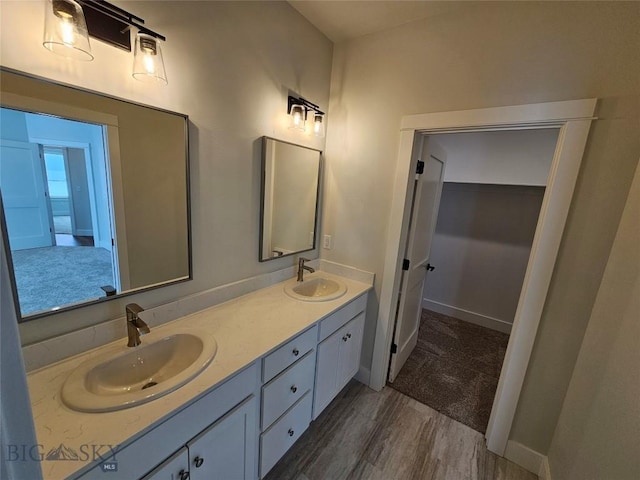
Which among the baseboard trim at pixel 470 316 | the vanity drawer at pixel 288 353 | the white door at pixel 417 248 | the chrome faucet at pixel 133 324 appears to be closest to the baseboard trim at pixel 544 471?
the white door at pixel 417 248

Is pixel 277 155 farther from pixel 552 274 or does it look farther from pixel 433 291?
pixel 433 291

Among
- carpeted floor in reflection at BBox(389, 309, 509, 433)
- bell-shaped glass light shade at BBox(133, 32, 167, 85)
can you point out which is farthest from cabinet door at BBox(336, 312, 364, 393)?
bell-shaped glass light shade at BBox(133, 32, 167, 85)

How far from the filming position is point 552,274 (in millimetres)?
1477

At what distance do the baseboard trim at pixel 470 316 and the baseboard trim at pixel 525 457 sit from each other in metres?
1.76

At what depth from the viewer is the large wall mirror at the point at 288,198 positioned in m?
1.79

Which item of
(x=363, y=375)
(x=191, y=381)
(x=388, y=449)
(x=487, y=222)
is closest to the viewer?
(x=191, y=381)

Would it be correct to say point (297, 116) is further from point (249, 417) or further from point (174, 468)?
point (174, 468)

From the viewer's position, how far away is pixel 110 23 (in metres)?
1.02

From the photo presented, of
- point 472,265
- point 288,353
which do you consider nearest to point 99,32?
point 288,353

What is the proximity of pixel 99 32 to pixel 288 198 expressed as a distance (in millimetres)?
1232

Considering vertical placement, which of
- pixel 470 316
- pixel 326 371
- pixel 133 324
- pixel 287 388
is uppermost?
pixel 133 324

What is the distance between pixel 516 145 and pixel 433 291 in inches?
76.9

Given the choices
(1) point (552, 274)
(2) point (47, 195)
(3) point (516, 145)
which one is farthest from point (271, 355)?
(3) point (516, 145)

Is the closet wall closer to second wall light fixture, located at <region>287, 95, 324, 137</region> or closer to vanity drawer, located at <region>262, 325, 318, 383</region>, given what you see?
second wall light fixture, located at <region>287, 95, 324, 137</region>
